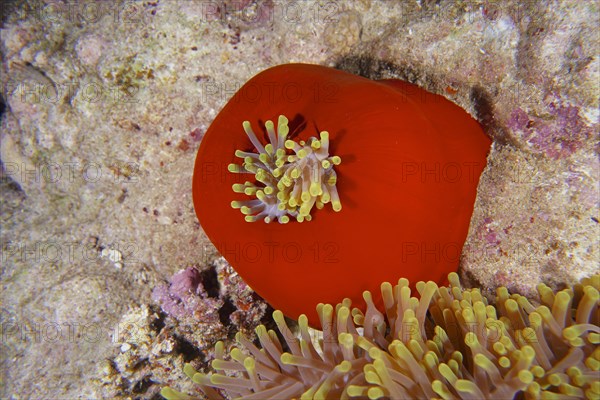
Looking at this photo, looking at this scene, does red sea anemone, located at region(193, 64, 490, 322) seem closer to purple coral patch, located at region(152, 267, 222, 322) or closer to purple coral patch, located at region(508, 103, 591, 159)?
purple coral patch, located at region(508, 103, 591, 159)

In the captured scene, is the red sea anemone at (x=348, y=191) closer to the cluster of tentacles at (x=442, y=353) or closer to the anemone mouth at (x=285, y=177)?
the anemone mouth at (x=285, y=177)

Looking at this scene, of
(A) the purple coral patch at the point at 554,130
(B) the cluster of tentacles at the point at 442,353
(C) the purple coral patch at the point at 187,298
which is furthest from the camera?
(C) the purple coral patch at the point at 187,298

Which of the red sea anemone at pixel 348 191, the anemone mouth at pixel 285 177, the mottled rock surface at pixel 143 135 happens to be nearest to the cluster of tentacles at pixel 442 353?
the red sea anemone at pixel 348 191

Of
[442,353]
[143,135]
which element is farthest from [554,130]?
[143,135]

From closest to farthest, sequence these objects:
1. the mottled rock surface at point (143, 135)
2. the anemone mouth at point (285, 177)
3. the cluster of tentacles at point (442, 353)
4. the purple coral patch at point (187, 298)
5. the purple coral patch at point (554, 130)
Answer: the cluster of tentacles at point (442, 353), the purple coral patch at point (554, 130), the anemone mouth at point (285, 177), the mottled rock surface at point (143, 135), the purple coral patch at point (187, 298)

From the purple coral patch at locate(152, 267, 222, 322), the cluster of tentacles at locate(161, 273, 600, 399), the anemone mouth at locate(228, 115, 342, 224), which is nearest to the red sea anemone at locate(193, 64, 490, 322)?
the anemone mouth at locate(228, 115, 342, 224)

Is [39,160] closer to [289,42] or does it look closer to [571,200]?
[289,42]
